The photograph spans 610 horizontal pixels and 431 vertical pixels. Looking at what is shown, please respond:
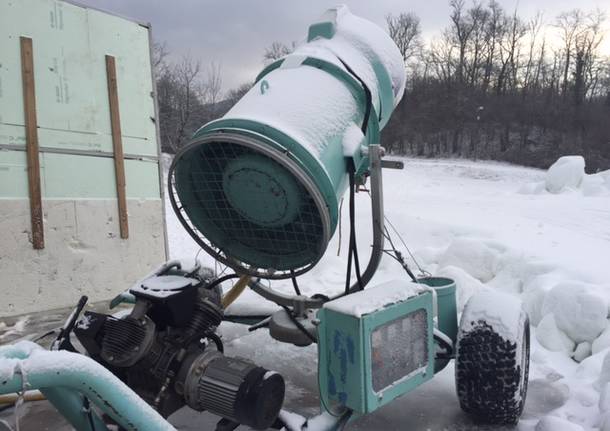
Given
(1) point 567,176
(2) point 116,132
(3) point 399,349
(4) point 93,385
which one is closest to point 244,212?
(3) point 399,349

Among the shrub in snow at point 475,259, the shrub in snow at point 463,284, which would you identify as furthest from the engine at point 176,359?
the shrub in snow at point 475,259

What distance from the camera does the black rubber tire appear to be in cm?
264

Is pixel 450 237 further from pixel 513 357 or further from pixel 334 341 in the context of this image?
pixel 334 341

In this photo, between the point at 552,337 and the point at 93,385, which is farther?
the point at 552,337

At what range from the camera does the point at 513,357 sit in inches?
103

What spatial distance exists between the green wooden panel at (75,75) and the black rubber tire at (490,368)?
4.45 m

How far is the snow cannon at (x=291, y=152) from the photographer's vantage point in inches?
88.0

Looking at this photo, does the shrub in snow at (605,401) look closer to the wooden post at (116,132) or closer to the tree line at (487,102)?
the wooden post at (116,132)

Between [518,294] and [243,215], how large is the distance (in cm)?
345

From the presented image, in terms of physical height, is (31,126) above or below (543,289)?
above

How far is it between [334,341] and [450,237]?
5.57m

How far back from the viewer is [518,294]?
4.95 meters

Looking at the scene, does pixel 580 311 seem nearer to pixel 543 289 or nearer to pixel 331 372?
pixel 543 289

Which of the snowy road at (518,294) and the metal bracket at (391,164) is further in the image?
the snowy road at (518,294)
